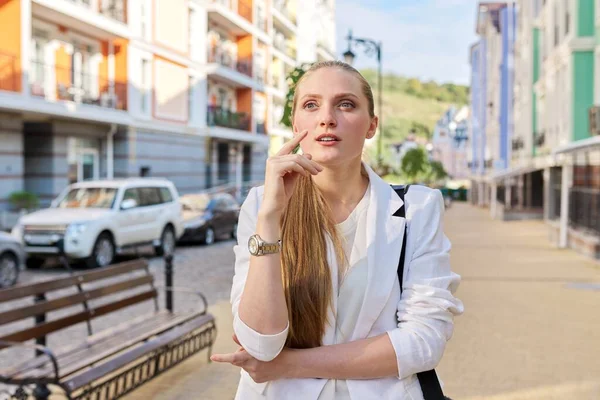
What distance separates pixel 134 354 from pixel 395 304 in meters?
4.02

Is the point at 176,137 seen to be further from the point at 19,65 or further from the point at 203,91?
the point at 19,65

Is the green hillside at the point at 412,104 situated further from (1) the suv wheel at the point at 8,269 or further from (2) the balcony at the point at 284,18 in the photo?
(1) the suv wheel at the point at 8,269

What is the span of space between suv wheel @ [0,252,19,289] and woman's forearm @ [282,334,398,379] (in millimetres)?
11077

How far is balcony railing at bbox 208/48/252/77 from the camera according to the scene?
34.6 metres

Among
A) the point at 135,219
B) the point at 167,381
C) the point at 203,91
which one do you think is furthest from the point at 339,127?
the point at 203,91

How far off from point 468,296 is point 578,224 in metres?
11.7

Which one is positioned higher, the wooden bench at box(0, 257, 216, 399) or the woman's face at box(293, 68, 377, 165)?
the woman's face at box(293, 68, 377, 165)

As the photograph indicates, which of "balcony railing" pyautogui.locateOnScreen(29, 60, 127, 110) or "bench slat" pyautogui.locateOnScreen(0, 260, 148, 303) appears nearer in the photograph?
"bench slat" pyautogui.locateOnScreen(0, 260, 148, 303)

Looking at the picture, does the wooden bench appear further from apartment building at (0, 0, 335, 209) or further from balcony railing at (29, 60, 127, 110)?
balcony railing at (29, 60, 127, 110)

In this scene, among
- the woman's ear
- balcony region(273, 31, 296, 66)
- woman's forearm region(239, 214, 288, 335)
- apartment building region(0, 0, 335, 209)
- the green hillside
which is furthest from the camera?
the green hillside

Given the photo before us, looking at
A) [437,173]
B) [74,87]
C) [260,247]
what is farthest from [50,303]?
[437,173]

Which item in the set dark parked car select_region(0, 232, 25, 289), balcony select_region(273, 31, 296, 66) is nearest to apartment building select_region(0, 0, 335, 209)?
balcony select_region(273, 31, 296, 66)

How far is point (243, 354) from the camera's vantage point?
188 cm

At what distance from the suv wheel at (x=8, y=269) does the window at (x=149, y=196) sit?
4.98 m
